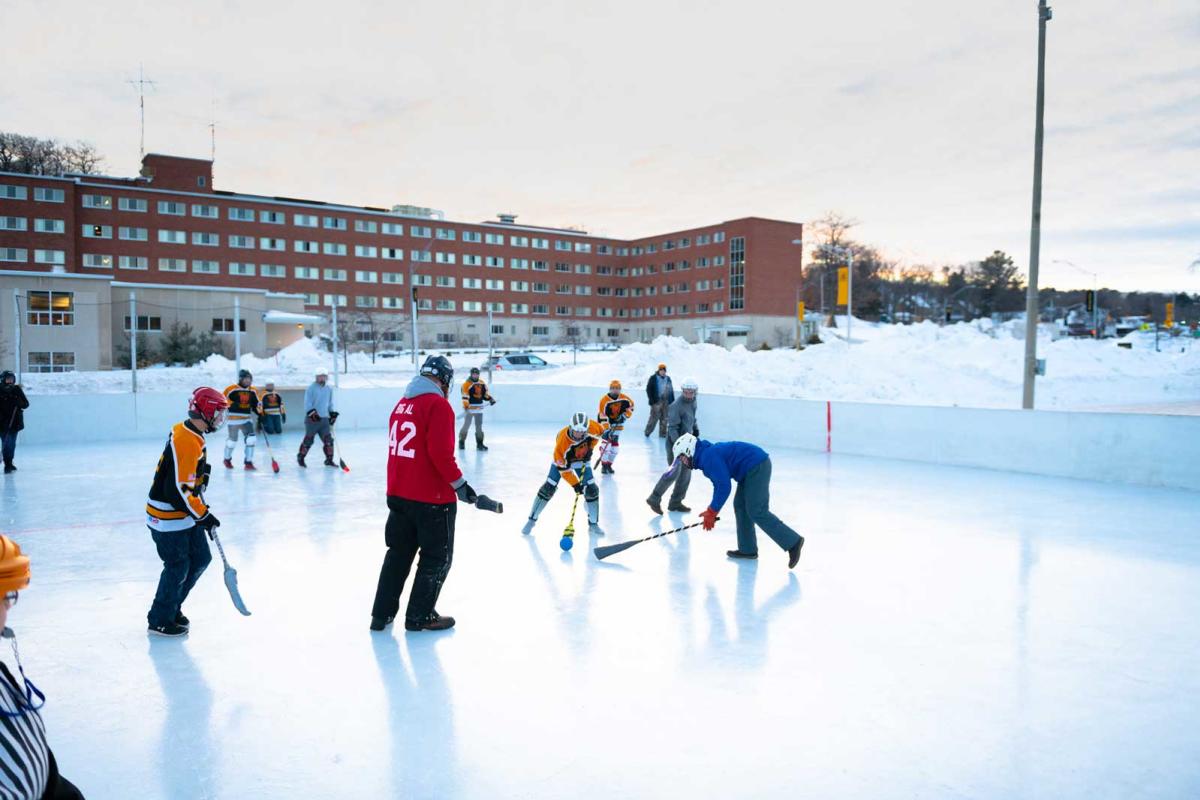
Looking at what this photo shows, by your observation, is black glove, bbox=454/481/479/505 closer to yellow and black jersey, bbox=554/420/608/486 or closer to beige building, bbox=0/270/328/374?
yellow and black jersey, bbox=554/420/608/486

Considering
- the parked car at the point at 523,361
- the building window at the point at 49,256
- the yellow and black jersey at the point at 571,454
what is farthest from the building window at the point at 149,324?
the yellow and black jersey at the point at 571,454

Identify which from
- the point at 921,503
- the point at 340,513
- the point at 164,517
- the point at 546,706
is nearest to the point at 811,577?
the point at 546,706

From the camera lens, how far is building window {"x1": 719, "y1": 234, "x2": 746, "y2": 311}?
68.4 metres

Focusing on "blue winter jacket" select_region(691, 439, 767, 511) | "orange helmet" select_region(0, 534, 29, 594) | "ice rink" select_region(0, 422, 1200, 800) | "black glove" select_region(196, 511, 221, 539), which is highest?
"orange helmet" select_region(0, 534, 29, 594)

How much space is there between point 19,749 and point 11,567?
0.39m

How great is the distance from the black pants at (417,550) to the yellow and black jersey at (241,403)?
8.74 metres

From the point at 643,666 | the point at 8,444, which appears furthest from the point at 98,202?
the point at 643,666

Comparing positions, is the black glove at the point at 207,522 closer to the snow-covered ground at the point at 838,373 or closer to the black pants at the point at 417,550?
the black pants at the point at 417,550

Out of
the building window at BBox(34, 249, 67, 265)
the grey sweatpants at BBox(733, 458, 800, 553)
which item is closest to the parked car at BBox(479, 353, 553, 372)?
the grey sweatpants at BBox(733, 458, 800, 553)

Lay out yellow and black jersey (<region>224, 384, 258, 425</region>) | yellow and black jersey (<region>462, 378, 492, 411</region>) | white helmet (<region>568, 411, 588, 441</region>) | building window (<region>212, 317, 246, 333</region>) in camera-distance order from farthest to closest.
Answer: building window (<region>212, 317, 246, 333</region>), yellow and black jersey (<region>462, 378, 492, 411</region>), yellow and black jersey (<region>224, 384, 258, 425</region>), white helmet (<region>568, 411, 588, 441</region>)

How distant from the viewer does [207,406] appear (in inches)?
201

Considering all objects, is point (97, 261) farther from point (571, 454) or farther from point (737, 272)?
point (571, 454)

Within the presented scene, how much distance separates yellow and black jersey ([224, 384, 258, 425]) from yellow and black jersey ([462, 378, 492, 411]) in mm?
4362

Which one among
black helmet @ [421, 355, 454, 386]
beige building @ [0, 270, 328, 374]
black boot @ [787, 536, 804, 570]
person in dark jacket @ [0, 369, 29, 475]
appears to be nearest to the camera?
black helmet @ [421, 355, 454, 386]
